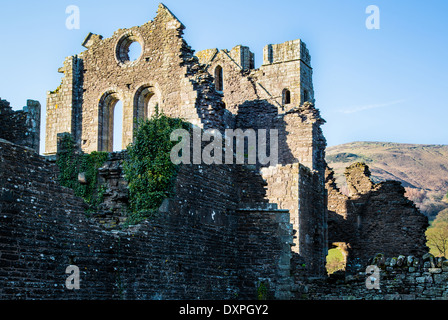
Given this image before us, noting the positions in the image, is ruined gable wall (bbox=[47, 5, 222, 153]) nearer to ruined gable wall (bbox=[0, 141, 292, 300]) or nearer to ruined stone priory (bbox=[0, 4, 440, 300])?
ruined stone priory (bbox=[0, 4, 440, 300])

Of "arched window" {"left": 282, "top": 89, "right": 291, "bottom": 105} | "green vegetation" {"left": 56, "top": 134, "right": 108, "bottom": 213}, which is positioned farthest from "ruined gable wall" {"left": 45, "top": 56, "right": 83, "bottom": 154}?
"arched window" {"left": 282, "top": 89, "right": 291, "bottom": 105}

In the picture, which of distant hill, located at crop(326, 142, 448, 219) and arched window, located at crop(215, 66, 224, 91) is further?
distant hill, located at crop(326, 142, 448, 219)

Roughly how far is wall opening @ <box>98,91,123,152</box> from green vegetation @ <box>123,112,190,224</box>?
10061mm

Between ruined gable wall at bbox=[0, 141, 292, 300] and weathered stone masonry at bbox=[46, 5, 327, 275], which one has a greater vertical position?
weathered stone masonry at bbox=[46, 5, 327, 275]

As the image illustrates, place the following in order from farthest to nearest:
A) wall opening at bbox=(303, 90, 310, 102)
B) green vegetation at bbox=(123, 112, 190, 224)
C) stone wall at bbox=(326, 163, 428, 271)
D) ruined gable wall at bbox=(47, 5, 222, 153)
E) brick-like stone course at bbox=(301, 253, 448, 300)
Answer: wall opening at bbox=(303, 90, 310, 102)
stone wall at bbox=(326, 163, 428, 271)
ruined gable wall at bbox=(47, 5, 222, 153)
brick-like stone course at bbox=(301, 253, 448, 300)
green vegetation at bbox=(123, 112, 190, 224)

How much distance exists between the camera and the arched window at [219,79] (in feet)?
109

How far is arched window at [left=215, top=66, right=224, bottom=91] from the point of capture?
33.2 m

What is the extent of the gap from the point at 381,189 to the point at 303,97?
667cm

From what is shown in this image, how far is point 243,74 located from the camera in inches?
1313

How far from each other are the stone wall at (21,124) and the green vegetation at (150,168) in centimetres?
473

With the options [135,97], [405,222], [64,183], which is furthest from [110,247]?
[405,222]

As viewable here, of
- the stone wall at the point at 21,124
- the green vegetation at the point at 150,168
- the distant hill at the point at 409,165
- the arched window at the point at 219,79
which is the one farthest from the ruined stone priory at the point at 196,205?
the distant hill at the point at 409,165

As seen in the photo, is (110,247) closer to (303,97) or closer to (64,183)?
(64,183)

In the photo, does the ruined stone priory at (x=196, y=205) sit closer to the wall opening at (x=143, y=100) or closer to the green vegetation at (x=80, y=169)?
the wall opening at (x=143, y=100)
